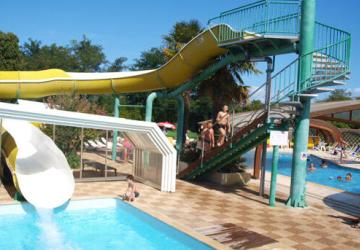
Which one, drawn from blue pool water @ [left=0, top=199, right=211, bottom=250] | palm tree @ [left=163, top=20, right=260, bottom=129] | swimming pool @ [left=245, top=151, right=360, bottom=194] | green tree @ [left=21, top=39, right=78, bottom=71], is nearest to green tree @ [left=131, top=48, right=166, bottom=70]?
green tree @ [left=21, top=39, right=78, bottom=71]

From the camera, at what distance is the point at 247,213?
9.55 m

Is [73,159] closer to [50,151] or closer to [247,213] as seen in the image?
[50,151]

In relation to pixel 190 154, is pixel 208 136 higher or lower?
higher

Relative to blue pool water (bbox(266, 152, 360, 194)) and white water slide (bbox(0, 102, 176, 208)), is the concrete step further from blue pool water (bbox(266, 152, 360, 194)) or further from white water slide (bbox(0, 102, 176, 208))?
blue pool water (bbox(266, 152, 360, 194))

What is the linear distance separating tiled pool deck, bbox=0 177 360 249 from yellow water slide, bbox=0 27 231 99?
396 centimetres

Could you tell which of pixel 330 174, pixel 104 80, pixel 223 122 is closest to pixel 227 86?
pixel 223 122

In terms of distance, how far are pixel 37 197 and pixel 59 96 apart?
7.75 meters

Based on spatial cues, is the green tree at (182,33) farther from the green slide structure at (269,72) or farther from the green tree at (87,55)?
the green tree at (87,55)

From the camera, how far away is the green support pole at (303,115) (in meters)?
9.80

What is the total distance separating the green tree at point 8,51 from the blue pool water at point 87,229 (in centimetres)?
2541

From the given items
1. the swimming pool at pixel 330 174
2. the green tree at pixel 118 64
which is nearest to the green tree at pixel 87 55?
the green tree at pixel 118 64

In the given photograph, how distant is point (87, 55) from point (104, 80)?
1470 inches

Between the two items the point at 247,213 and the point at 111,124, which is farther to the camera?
the point at 111,124

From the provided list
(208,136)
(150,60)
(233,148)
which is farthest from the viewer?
(150,60)
